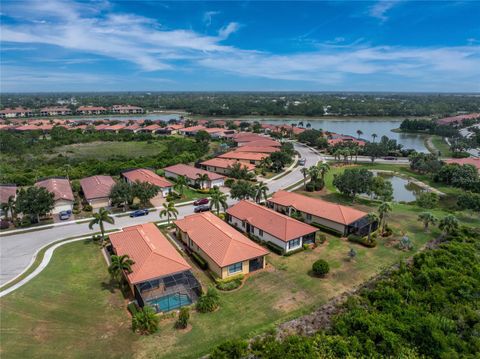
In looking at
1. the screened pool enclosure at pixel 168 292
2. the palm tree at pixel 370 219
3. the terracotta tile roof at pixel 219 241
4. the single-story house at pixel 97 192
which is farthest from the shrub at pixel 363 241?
the single-story house at pixel 97 192

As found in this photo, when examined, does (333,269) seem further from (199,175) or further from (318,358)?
(199,175)

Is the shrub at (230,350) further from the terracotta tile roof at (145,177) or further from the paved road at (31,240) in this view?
the terracotta tile roof at (145,177)

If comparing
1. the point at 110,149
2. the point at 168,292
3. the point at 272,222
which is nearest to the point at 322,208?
the point at 272,222

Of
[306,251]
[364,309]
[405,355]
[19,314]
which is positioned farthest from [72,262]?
[405,355]

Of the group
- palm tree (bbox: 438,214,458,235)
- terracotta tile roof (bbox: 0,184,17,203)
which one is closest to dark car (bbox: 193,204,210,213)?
terracotta tile roof (bbox: 0,184,17,203)

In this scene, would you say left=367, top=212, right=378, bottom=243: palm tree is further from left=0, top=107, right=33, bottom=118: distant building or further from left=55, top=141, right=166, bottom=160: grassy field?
left=0, top=107, right=33, bottom=118: distant building

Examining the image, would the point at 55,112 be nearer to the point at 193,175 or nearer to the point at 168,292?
the point at 193,175
